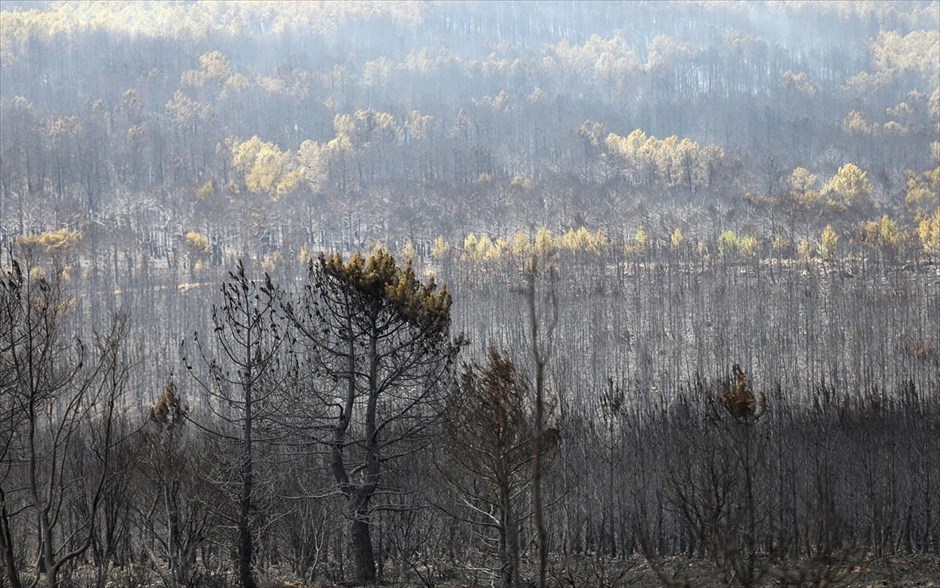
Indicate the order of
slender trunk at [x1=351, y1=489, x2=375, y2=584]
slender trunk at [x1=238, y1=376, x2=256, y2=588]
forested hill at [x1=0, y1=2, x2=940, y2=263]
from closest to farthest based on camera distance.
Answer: slender trunk at [x1=238, y1=376, x2=256, y2=588] < slender trunk at [x1=351, y1=489, x2=375, y2=584] < forested hill at [x1=0, y1=2, x2=940, y2=263]

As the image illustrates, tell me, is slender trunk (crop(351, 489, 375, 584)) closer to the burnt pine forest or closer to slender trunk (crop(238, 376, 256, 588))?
the burnt pine forest

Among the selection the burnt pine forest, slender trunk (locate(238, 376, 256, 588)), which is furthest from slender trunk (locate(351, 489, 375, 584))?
slender trunk (locate(238, 376, 256, 588))

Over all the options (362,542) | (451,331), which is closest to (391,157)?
(451,331)

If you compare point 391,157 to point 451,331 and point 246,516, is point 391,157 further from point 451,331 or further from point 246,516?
point 246,516

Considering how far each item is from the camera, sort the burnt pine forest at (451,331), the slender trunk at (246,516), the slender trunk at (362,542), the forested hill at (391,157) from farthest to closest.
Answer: the forested hill at (391,157) < the slender trunk at (362,542) < the slender trunk at (246,516) < the burnt pine forest at (451,331)

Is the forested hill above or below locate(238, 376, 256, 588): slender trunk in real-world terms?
above

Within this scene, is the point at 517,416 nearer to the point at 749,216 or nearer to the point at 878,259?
the point at 878,259

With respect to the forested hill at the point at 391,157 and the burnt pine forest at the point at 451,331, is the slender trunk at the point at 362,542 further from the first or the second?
the forested hill at the point at 391,157

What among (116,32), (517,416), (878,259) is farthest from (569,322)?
(116,32)

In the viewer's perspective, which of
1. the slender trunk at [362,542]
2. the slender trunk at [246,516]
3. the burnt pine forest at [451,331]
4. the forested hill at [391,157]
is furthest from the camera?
the forested hill at [391,157]

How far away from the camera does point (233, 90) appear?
600 ft

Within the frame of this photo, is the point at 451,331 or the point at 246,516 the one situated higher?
the point at 451,331

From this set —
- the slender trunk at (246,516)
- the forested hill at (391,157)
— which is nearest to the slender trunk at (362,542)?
the slender trunk at (246,516)

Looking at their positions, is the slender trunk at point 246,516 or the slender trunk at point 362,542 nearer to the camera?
the slender trunk at point 246,516
